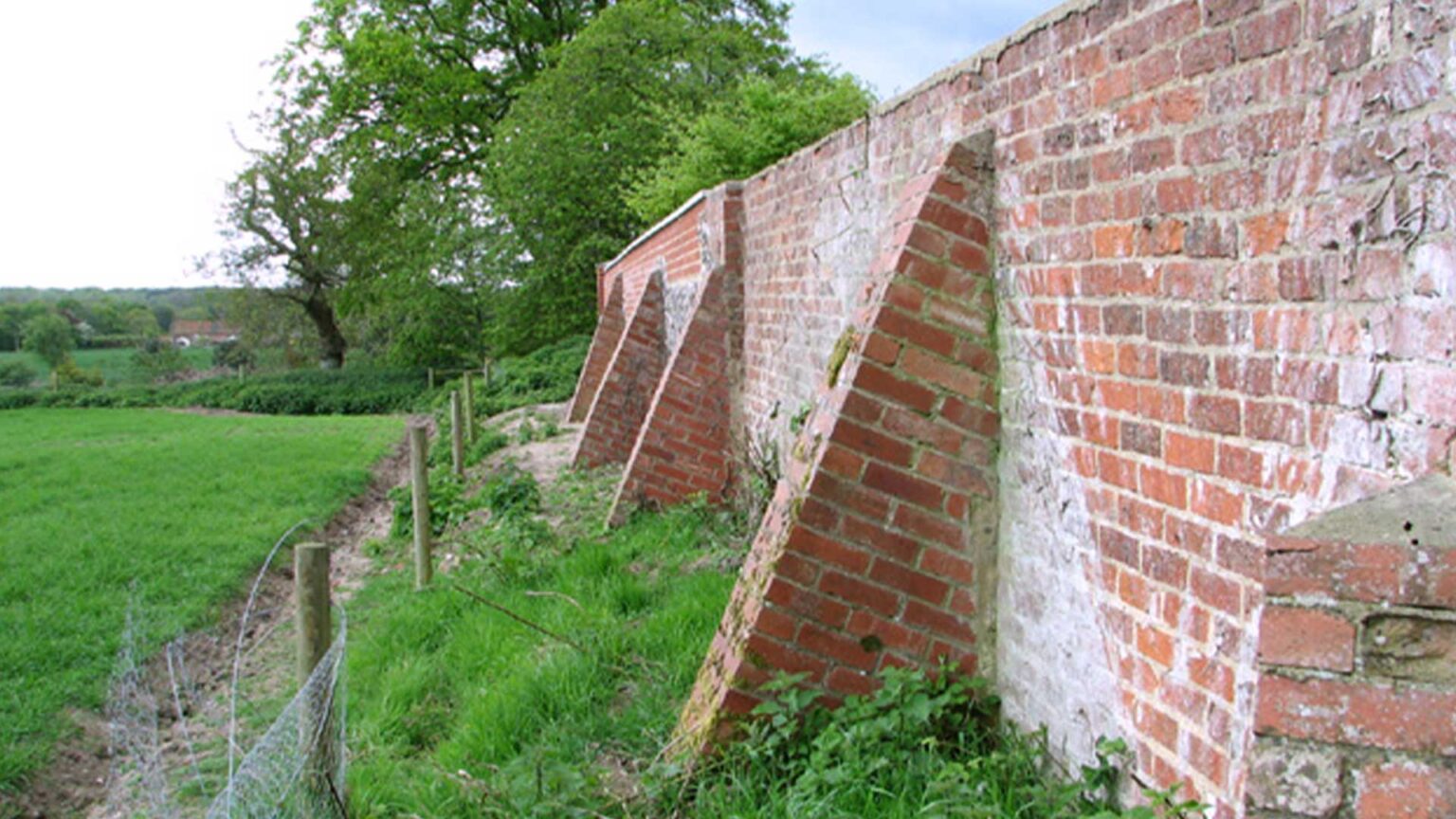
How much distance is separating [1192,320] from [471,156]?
31.5 metres

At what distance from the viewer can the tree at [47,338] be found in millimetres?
40312

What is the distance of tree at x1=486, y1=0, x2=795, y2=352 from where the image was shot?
22422 mm

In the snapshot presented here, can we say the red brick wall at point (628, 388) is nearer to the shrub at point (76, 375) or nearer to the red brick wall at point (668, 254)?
the red brick wall at point (668, 254)

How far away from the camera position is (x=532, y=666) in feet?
15.7

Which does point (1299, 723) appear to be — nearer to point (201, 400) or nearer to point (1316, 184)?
point (1316, 184)

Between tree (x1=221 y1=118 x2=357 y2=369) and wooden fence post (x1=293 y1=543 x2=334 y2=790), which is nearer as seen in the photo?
wooden fence post (x1=293 y1=543 x2=334 y2=790)

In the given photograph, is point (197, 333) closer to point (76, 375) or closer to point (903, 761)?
point (76, 375)

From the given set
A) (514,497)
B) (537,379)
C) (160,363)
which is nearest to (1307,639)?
(514,497)

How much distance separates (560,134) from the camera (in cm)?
2339

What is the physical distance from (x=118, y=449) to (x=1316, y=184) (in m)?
20.5

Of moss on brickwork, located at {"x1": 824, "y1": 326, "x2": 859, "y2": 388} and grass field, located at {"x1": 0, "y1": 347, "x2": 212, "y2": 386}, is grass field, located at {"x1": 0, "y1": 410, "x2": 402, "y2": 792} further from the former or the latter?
grass field, located at {"x1": 0, "y1": 347, "x2": 212, "y2": 386}

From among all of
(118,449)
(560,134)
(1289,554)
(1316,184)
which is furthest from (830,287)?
(560,134)

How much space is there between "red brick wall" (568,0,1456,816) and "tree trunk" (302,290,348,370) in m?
34.4

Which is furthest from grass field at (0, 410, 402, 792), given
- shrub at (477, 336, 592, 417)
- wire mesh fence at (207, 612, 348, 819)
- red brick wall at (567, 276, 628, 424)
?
red brick wall at (567, 276, 628, 424)
